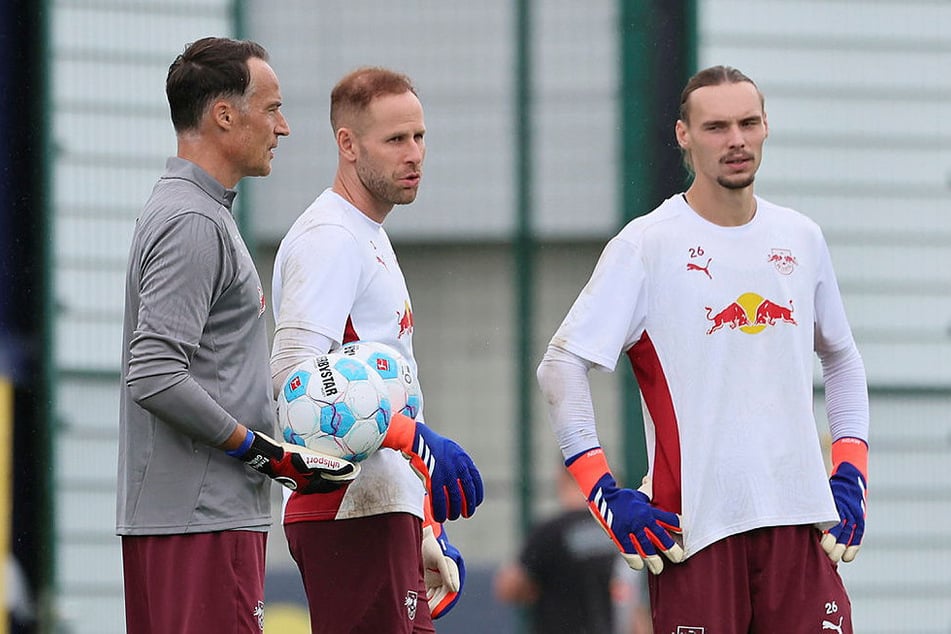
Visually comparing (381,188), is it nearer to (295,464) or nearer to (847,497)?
(295,464)

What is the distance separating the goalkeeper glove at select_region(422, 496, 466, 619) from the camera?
4.15m

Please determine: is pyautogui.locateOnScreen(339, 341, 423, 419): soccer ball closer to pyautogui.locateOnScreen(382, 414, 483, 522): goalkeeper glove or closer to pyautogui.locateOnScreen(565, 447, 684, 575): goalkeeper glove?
pyautogui.locateOnScreen(382, 414, 483, 522): goalkeeper glove

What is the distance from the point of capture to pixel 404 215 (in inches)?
235

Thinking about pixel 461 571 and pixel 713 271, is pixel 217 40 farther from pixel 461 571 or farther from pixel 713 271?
pixel 461 571

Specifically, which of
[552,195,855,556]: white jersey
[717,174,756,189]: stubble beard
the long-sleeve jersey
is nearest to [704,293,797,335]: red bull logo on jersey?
[552,195,855,556]: white jersey

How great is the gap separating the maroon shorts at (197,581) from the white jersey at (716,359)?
96cm

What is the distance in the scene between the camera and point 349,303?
3785mm

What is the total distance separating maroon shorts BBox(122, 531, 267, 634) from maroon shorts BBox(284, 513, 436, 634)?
0.57 metres

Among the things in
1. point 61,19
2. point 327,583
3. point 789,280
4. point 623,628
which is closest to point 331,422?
point 327,583

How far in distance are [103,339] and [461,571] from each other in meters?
2.20

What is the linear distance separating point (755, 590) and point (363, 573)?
0.90 m

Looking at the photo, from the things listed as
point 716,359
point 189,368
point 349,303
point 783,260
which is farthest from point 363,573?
point 783,260

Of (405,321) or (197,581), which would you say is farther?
(405,321)

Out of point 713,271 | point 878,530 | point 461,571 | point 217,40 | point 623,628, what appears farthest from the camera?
point 878,530
